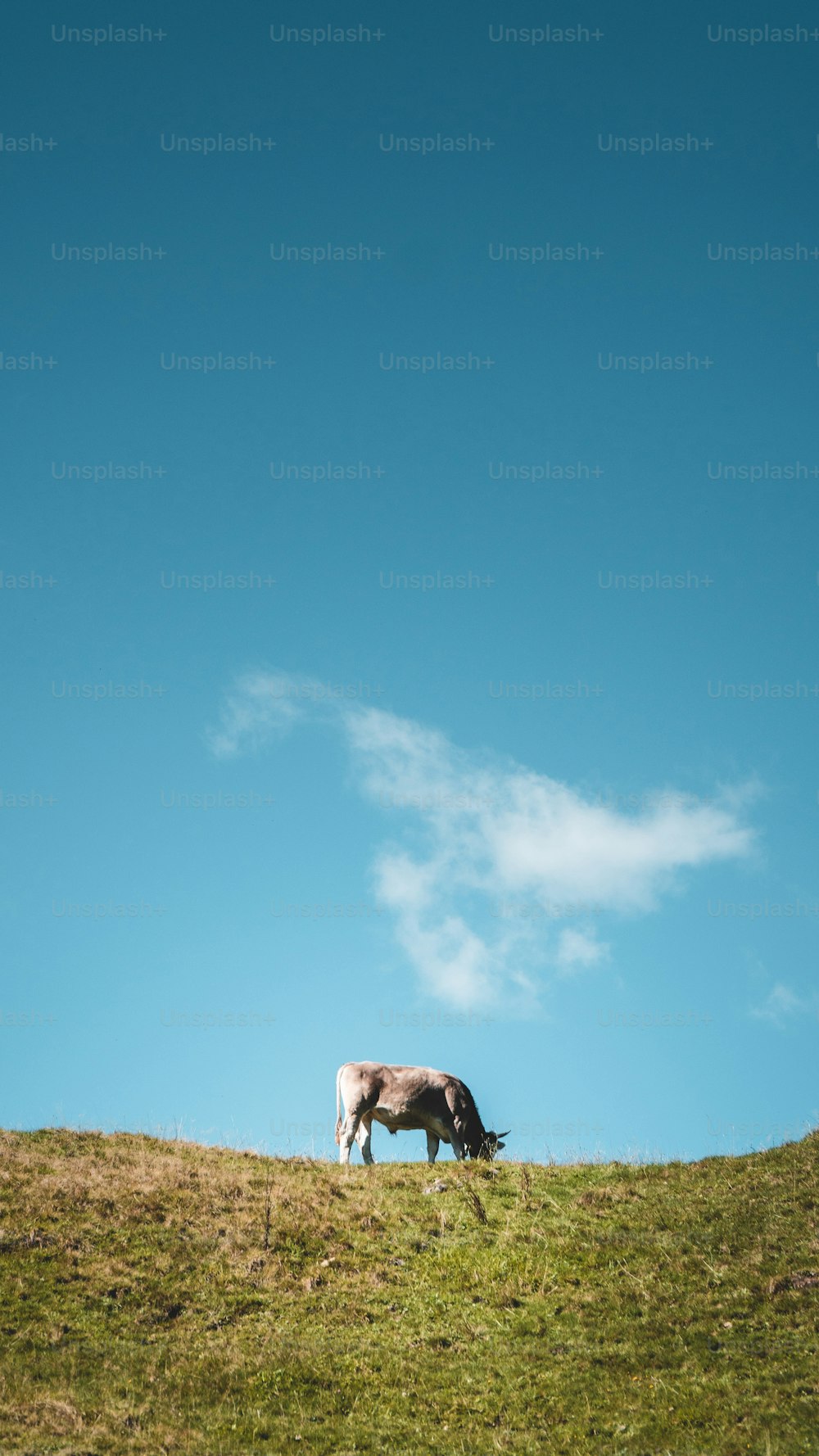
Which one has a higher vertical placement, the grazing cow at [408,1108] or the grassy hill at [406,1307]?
the grazing cow at [408,1108]

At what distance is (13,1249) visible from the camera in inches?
A: 710

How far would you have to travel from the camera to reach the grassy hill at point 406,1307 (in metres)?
12.9

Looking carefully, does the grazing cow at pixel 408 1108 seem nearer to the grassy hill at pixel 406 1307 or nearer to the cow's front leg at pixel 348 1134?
the cow's front leg at pixel 348 1134

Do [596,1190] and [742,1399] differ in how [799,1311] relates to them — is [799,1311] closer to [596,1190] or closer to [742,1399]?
[742,1399]

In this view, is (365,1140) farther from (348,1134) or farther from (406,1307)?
(406,1307)

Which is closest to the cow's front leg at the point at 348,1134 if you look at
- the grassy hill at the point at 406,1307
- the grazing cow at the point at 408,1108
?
the grazing cow at the point at 408,1108

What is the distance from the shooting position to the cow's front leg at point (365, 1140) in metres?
28.6

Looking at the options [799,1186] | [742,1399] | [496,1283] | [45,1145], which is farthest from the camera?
[45,1145]

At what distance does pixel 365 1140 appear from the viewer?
2889 centimetres

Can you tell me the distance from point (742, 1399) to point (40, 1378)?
30.3ft

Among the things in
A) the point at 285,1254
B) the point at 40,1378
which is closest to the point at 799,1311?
the point at 285,1254

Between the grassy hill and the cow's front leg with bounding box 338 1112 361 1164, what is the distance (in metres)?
4.31

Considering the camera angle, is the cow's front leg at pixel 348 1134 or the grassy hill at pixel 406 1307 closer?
the grassy hill at pixel 406 1307

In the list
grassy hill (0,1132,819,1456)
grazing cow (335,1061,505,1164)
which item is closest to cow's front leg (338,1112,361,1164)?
grazing cow (335,1061,505,1164)
